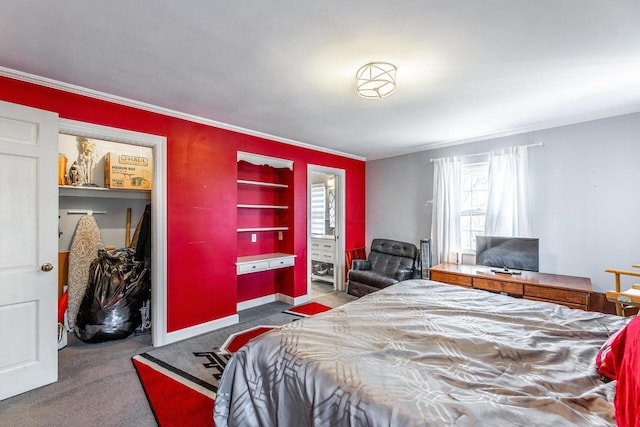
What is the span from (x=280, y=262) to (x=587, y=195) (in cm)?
378

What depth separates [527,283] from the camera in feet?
10.0

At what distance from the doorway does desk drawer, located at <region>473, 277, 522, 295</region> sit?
7.44ft

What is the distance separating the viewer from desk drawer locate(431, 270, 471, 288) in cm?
348

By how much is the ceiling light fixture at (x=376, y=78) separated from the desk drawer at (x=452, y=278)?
2.43m

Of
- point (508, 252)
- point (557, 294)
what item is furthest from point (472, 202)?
point (557, 294)

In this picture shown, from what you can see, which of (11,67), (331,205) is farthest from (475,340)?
(331,205)

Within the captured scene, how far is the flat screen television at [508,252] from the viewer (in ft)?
11.0

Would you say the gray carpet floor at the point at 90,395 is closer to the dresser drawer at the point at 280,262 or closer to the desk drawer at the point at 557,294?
the dresser drawer at the point at 280,262

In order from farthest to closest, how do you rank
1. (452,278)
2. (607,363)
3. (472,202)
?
(472,202) → (452,278) → (607,363)

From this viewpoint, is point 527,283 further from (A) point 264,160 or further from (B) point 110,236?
(B) point 110,236

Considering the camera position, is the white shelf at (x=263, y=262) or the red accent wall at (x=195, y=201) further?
the white shelf at (x=263, y=262)

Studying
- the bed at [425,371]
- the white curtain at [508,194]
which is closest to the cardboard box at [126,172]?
the bed at [425,371]

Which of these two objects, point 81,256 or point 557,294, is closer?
point 557,294

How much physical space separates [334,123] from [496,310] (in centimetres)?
252
